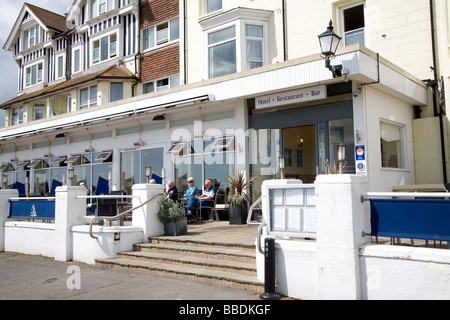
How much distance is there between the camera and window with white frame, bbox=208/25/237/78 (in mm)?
14242

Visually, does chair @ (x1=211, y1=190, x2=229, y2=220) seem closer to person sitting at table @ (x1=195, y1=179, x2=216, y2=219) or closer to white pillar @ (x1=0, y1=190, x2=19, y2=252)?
person sitting at table @ (x1=195, y1=179, x2=216, y2=219)

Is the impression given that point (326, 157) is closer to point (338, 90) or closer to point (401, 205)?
point (338, 90)

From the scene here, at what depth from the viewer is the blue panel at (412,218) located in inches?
190

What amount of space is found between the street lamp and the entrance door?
3.71 metres

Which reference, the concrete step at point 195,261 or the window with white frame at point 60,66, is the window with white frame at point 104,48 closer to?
the window with white frame at point 60,66

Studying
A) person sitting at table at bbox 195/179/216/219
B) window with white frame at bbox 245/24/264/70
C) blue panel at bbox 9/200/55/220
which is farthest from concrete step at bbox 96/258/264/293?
window with white frame at bbox 245/24/264/70

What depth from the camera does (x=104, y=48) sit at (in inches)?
904

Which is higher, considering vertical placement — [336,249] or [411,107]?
[411,107]

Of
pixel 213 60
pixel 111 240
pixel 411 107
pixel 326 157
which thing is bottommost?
pixel 111 240

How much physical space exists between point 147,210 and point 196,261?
7.27 feet

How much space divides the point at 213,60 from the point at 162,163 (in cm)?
412

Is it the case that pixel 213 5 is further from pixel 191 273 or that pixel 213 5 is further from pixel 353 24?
pixel 191 273
